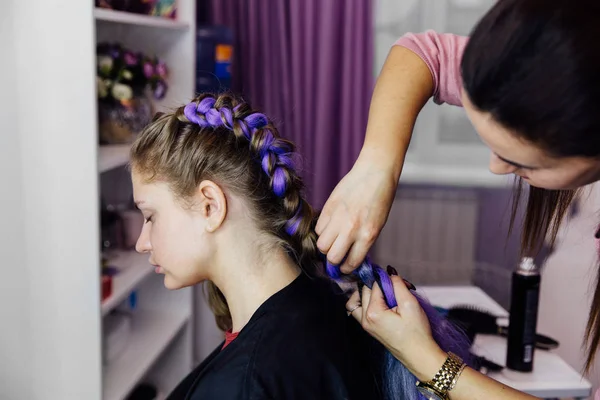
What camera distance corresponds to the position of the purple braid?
1043 mm

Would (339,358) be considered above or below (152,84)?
below

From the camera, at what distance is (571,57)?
65cm

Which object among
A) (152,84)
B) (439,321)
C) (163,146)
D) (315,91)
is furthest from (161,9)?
(439,321)

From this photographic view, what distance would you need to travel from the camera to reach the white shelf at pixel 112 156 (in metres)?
1.57

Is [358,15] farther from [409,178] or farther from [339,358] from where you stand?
[339,358]

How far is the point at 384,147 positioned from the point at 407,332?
262 mm

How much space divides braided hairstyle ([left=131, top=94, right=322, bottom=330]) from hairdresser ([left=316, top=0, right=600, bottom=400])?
0.13m

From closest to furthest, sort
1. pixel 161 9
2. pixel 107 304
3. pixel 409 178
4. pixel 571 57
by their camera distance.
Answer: pixel 571 57 → pixel 107 304 → pixel 161 9 → pixel 409 178

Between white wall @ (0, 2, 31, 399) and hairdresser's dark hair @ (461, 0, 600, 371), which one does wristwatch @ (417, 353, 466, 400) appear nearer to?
hairdresser's dark hair @ (461, 0, 600, 371)

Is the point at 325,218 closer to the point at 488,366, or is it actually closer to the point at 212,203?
the point at 212,203

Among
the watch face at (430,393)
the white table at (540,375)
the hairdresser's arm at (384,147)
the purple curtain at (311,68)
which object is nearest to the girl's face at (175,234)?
the hairdresser's arm at (384,147)

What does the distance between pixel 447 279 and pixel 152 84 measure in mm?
1499

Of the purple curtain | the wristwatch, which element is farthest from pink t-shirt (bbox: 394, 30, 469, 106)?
the purple curtain

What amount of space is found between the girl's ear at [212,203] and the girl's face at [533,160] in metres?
0.43
